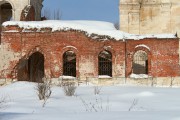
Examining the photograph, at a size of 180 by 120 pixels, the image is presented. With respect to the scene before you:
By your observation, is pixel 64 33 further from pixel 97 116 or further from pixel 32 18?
pixel 97 116

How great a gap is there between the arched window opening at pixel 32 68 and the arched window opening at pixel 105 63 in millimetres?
3366

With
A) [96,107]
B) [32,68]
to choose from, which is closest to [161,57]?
[32,68]

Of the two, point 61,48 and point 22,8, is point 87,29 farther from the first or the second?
point 22,8

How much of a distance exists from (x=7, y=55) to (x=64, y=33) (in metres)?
3.03

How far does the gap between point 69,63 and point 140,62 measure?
4.25m

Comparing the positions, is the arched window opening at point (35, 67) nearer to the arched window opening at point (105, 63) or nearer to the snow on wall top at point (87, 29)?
the snow on wall top at point (87, 29)

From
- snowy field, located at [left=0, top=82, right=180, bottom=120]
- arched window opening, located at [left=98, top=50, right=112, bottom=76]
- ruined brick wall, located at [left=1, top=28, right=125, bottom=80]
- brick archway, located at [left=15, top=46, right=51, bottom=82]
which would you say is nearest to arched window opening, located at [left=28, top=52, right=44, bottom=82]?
brick archway, located at [left=15, top=46, right=51, bottom=82]

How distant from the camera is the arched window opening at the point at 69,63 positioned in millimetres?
20861

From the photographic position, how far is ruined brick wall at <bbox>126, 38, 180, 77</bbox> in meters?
19.4

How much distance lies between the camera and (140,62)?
2289 centimetres

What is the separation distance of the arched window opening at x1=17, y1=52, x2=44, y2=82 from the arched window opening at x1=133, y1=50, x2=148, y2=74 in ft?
17.1

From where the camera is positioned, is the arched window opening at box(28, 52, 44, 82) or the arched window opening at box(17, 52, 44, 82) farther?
the arched window opening at box(28, 52, 44, 82)

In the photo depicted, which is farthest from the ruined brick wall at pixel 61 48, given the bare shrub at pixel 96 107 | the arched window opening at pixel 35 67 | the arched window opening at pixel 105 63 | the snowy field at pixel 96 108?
the bare shrub at pixel 96 107

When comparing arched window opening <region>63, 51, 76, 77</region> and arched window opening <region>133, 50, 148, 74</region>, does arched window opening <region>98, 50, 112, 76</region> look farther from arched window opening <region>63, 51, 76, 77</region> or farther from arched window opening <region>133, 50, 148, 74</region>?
arched window opening <region>133, 50, 148, 74</region>
